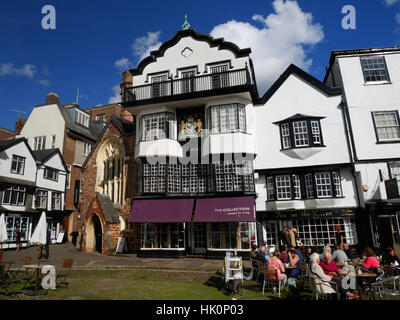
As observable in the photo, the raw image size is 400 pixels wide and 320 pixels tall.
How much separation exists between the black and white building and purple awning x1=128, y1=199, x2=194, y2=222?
14.2m

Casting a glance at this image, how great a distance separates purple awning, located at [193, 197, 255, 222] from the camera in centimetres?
1630

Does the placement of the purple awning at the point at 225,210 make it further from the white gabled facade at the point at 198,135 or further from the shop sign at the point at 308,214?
the shop sign at the point at 308,214

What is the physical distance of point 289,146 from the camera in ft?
58.9

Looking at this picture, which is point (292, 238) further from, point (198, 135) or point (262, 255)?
point (198, 135)

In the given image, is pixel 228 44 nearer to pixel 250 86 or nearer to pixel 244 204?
pixel 250 86

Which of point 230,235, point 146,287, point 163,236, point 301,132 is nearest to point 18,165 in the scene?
point 163,236

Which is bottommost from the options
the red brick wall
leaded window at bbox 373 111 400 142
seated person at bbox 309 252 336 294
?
seated person at bbox 309 252 336 294

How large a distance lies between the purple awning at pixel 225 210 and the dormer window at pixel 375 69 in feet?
36.9

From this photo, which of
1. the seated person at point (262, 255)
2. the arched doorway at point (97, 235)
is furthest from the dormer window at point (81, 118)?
the seated person at point (262, 255)

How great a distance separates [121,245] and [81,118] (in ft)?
73.5

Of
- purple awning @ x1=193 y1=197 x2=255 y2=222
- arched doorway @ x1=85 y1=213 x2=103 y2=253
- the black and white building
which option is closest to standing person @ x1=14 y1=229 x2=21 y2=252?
the black and white building

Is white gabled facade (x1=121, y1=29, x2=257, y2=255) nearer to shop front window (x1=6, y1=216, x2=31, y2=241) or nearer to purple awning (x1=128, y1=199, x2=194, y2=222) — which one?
purple awning (x1=128, y1=199, x2=194, y2=222)

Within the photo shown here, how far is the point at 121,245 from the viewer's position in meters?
20.3
